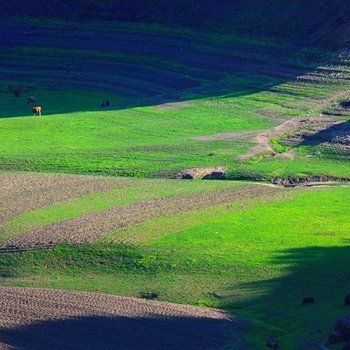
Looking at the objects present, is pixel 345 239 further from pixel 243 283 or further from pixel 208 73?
pixel 208 73

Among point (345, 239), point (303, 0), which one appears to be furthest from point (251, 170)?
point (303, 0)

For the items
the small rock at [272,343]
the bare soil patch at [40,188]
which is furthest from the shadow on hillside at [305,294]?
the bare soil patch at [40,188]

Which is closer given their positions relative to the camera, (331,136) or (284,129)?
(331,136)

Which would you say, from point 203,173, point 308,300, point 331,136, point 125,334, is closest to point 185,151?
point 203,173

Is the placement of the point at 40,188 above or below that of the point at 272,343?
above

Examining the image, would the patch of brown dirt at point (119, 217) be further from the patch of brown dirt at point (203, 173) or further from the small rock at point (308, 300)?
the small rock at point (308, 300)

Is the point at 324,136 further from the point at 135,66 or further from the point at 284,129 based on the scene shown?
the point at 135,66
